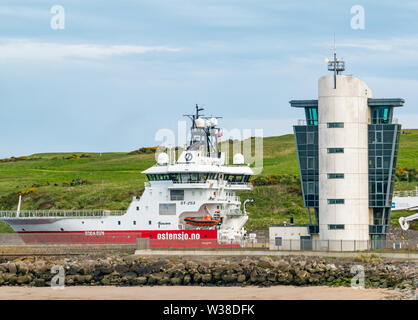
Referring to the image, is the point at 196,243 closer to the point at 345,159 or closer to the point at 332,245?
the point at 332,245

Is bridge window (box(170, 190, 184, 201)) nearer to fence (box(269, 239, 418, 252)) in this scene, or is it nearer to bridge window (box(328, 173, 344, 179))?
fence (box(269, 239, 418, 252))

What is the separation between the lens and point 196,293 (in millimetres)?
44219

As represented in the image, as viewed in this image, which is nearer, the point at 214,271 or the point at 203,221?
the point at 214,271

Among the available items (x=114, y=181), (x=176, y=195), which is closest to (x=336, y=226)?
(x=176, y=195)

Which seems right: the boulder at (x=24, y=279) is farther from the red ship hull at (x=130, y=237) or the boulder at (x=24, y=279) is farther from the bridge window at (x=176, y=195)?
the bridge window at (x=176, y=195)

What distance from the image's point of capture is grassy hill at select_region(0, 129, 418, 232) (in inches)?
3584

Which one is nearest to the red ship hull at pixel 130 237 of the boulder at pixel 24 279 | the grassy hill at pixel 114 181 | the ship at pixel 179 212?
the ship at pixel 179 212

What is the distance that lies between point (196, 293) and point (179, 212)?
17.4m

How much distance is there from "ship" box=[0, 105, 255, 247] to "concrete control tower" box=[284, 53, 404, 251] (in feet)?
27.9

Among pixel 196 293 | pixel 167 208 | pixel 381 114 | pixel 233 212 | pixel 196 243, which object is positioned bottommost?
pixel 196 293

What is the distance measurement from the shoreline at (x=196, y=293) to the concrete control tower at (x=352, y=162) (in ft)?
29.9

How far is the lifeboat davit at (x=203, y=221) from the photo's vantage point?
59.9 meters

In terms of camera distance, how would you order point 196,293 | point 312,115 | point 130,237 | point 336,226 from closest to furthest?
point 196,293, point 336,226, point 312,115, point 130,237
